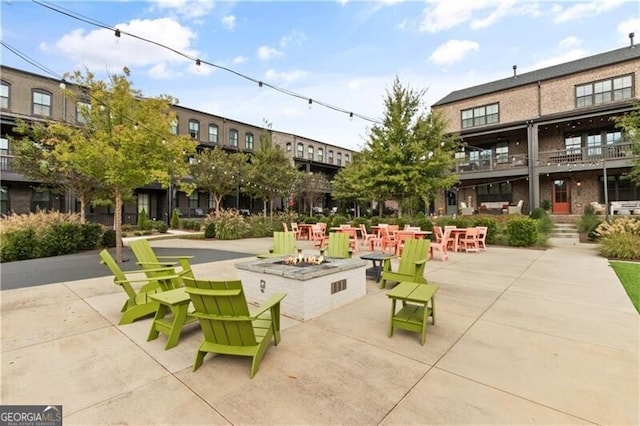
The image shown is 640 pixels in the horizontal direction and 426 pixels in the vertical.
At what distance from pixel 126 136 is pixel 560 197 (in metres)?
24.3

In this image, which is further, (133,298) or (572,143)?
(572,143)

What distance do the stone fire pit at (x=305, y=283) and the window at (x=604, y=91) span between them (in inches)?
874

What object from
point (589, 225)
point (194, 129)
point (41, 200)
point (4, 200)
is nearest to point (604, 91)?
point (589, 225)

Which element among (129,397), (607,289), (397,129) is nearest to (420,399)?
(129,397)

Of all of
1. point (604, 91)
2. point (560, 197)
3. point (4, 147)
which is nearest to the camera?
point (4, 147)

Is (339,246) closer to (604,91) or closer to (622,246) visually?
(622,246)

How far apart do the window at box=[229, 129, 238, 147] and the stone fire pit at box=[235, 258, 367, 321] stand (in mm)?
26344

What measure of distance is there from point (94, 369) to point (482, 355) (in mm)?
4038

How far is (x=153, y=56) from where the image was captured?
740cm

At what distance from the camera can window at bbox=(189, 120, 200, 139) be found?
2639 cm

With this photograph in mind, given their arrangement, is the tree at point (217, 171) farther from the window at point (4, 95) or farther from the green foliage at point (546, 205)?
the green foliage at point (546, 205)

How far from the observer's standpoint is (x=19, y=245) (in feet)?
30.5

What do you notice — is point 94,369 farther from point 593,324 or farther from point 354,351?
point 593,324

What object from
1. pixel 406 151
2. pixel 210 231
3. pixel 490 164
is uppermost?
pixel 490 164
